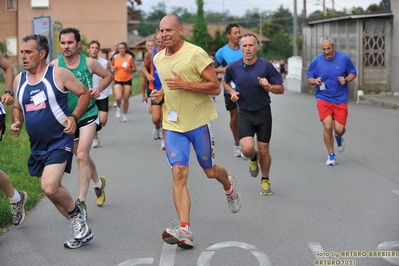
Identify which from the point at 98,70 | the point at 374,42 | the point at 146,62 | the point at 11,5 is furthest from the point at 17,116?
the point at 11,5

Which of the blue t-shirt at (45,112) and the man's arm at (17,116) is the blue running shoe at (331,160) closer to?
the blue t-shirt at (45,112)

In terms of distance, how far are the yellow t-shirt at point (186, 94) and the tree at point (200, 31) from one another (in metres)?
77.0

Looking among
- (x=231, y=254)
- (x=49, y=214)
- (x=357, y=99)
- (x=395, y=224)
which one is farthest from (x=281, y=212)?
(x=357, y=99)

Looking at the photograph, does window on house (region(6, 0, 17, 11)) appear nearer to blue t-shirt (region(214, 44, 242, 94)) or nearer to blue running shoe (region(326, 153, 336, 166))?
blue t-shirt (region(214, 44, 242, 94))

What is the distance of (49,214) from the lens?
8.20 metres

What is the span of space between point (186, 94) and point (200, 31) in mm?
77904

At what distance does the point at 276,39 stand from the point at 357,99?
69.5 meters

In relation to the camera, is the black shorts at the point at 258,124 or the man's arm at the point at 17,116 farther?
the black shorts at the point at 258,124

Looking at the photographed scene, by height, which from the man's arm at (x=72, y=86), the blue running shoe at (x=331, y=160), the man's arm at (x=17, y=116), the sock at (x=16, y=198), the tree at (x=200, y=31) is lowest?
the blue running shoe at (x=331, y=160)

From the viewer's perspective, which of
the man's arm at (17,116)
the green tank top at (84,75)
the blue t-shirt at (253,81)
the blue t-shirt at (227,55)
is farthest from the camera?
the blue t-shirt at (227,55)

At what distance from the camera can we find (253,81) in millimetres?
9047

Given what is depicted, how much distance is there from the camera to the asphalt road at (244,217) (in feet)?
20.6

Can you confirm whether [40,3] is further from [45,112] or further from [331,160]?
[45,112]

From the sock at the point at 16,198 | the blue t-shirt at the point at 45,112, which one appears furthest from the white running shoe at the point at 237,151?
the blue t-shirt at the point at 45,112
